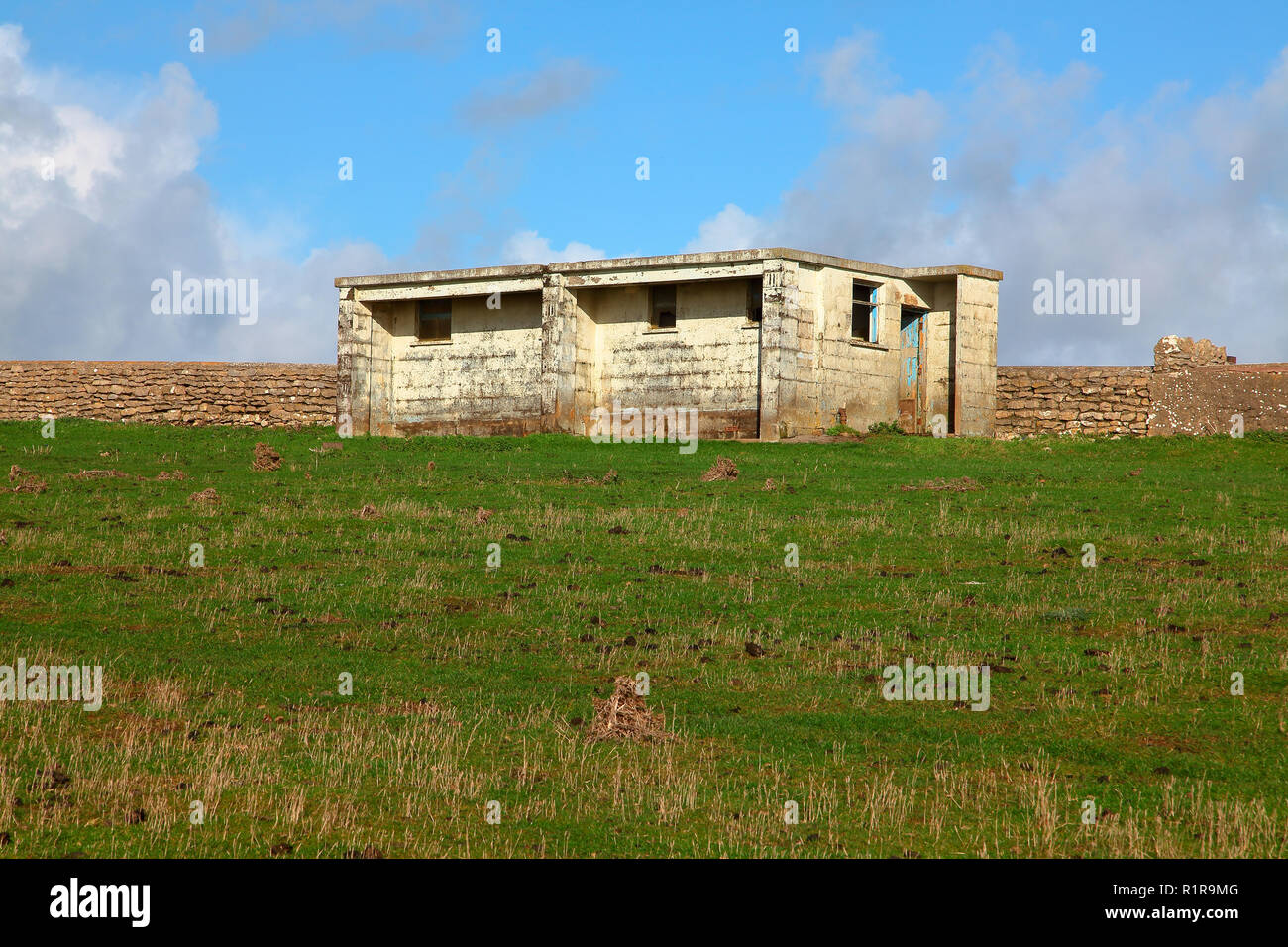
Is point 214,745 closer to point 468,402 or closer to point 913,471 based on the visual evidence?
point 913,471

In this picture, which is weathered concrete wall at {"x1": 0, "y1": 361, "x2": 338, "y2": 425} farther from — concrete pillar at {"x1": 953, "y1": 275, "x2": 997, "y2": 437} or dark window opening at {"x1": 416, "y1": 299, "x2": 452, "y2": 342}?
concrete pillar at {"x1": 953, "y1": 275, "x2": 997, "y2": 437}

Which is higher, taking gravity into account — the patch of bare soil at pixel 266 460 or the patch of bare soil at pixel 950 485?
the patch of bare soil at pixel 266 460

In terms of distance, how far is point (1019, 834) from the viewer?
9.91m

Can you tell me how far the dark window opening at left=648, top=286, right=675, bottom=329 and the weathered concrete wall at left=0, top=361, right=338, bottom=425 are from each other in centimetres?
1417

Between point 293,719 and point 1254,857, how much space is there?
27.3ft

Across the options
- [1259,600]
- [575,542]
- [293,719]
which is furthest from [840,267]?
[293,719]

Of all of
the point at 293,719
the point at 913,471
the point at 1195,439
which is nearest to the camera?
the point at 293,719

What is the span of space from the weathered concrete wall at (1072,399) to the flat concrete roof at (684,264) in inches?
146

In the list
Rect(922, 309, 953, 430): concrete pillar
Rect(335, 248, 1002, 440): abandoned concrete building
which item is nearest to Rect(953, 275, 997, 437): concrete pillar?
Rect(335, 248, 1002, 440): abandoned concrete building

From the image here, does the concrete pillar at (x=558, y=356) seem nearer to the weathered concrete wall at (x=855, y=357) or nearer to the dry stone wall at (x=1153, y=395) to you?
the weathered concrete wall at (x=855, y=357)

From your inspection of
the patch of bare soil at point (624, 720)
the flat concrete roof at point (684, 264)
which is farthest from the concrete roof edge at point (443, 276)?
the patch of bare soil at point (624, 720)

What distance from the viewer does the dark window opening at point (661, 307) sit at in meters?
43.8

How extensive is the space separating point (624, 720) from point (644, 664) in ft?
8.70

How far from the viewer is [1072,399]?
146 ft
